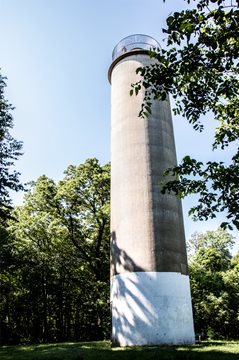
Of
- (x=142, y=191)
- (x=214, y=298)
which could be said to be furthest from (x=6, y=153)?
(x=214, y=298)

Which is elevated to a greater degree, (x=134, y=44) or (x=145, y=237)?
(x=134, y=44)

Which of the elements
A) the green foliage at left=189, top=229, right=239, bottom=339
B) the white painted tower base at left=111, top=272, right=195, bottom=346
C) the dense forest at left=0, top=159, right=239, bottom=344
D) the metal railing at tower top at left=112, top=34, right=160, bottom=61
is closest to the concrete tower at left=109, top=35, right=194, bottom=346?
the white painted tower base at left=111, top=272, right=195, bottom=346

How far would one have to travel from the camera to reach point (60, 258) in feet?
88.8

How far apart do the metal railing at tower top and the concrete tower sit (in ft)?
5.21

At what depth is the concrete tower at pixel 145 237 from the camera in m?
14.5

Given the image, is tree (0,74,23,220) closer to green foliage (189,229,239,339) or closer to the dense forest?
the dense forest

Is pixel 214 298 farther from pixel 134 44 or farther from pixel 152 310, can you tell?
pixel 134 44

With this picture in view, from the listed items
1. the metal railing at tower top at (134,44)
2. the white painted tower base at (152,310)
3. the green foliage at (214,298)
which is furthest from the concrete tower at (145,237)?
the green foliage at (214,298)

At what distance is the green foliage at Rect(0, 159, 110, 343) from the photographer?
2630 centimetres

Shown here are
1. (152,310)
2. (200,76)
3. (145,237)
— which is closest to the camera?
(200,76)

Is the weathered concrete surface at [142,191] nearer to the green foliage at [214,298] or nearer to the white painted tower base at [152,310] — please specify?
the white painted tower base at [152,310]

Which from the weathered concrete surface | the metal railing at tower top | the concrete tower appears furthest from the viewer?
the metal railing at tower top

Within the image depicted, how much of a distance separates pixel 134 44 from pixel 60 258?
17438 mm

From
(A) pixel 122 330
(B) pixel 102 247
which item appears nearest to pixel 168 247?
(A) pixel 122 330
